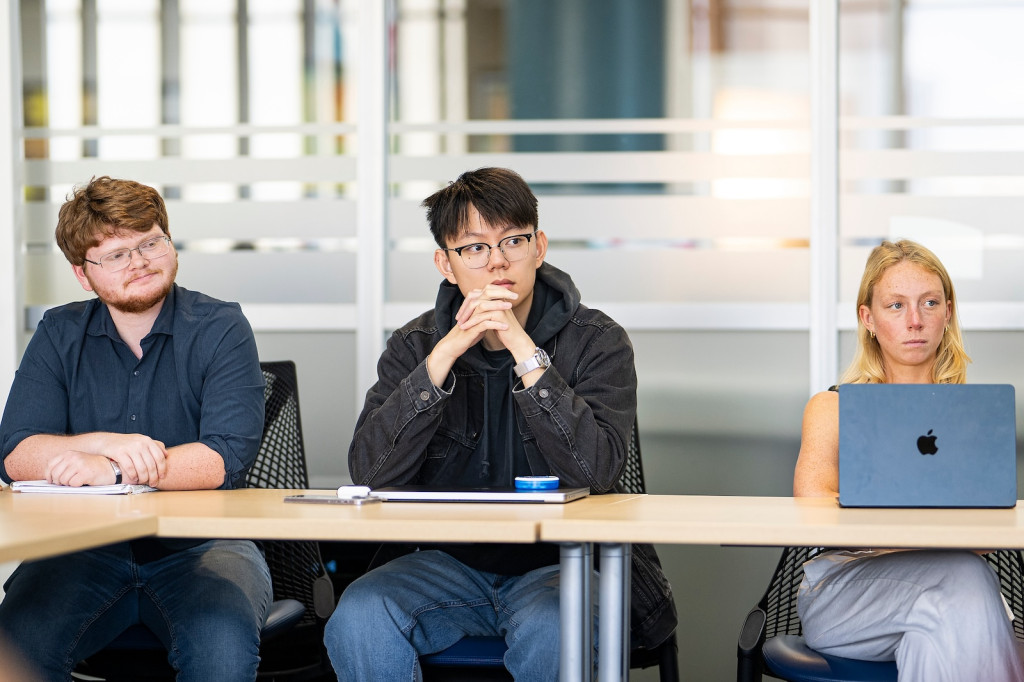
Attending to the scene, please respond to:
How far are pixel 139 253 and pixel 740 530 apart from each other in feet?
4.94

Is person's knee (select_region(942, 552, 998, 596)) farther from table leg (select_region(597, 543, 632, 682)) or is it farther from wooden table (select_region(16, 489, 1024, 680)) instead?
table leg (select_region(597, 543, 632, 682))

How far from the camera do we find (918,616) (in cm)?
198

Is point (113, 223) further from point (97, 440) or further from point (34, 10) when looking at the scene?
point (34, 10)

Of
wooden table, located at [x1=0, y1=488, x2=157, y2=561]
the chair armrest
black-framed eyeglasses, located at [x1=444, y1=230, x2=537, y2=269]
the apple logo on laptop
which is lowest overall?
the chair armrest

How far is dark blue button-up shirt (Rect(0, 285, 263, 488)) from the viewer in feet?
7.97

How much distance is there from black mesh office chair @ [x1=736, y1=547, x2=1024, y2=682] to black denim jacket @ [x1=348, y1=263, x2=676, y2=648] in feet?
0.55

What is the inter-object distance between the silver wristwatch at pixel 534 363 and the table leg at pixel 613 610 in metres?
0.56

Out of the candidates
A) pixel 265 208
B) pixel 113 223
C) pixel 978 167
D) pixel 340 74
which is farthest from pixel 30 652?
pixel 978 167

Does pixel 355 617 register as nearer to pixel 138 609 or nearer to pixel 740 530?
pixel 138 609

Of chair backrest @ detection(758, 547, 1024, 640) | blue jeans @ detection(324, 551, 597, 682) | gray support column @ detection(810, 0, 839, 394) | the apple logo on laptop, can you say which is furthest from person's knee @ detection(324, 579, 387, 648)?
gray support column @ detection(810, 0, 839, 394)

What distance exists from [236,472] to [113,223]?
0.62 m

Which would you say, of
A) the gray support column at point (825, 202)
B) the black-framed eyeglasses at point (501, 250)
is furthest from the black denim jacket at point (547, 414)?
the gray support column at point (825, 202)

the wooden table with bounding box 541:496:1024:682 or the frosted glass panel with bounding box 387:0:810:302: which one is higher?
the frosted glass panel with bounding box 387:0:810:302

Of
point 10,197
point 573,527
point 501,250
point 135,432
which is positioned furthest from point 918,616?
point 10,197
